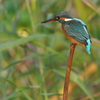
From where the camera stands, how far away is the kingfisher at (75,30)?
0.93 m

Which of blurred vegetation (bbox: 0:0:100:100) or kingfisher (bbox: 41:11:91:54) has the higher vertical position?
blurred vegetation (bbox: 0:0:100:100)

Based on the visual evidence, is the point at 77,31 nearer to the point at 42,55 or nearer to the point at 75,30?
the point at 75,30

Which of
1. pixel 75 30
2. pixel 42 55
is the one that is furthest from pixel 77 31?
pixel 42 55

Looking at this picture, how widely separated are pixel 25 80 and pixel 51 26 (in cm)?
44

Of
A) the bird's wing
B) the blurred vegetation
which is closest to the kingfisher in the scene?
the bird's wing

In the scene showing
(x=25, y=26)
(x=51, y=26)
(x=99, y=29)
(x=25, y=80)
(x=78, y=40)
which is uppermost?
(x=25, y=26)

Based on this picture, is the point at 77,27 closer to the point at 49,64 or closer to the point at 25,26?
the point at 49,64

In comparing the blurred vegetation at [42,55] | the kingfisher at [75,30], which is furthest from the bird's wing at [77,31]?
the blurred vegetation at [42,55]

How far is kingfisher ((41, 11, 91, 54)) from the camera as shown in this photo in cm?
93

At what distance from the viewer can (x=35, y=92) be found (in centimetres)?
152

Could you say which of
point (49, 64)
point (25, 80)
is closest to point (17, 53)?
point (25, 80)

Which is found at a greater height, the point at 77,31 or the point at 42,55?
the point at 42,55

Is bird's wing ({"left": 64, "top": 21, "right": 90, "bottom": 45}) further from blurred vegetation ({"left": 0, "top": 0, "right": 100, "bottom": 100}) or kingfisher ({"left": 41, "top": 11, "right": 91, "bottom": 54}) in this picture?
blurred vegetation ({"left": 0, "top": 0, "right": 100, "bottom": 100})

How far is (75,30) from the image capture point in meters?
0.96
